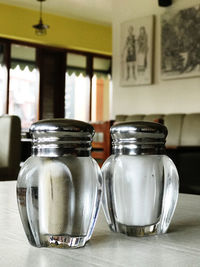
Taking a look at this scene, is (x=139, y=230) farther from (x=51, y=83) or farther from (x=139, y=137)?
(x=51, y=83)

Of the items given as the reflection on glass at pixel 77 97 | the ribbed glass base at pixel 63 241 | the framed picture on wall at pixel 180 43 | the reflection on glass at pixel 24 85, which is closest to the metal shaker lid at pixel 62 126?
the ribbed glass base at pixel 63 241

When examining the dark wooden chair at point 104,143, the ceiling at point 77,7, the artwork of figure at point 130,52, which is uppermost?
the ceiling at point 77,7

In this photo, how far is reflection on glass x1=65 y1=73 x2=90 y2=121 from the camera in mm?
8109

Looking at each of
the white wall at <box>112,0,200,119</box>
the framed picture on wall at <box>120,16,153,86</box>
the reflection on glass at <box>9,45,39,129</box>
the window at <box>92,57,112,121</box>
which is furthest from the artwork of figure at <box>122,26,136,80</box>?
the window at <box>92,57,112,121</box>

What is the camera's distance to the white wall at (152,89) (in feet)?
16.6

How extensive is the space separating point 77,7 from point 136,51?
6.66 ft

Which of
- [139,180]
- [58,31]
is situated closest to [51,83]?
[58,31]

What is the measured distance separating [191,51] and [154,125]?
4.50 m

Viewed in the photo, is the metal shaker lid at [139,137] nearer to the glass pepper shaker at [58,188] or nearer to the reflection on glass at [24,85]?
the glass pepper shaker at [58,188]

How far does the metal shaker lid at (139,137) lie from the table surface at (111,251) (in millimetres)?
125

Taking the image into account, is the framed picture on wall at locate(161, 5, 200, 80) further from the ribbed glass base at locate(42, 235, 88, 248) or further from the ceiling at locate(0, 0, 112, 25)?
the ribbed glass base at locate(42, 235, 88, 248)

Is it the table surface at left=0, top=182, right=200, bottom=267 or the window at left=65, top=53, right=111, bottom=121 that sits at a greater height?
the window at left=65, top=53, right=111, bottom=121

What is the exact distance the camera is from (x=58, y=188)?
57 cm

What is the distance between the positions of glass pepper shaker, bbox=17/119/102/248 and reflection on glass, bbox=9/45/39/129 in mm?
6997
